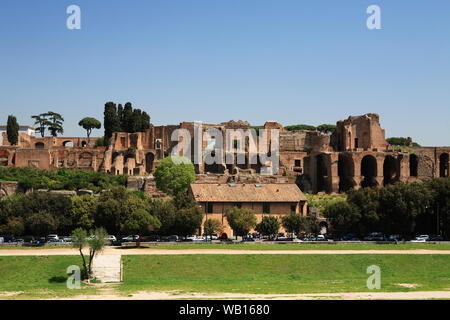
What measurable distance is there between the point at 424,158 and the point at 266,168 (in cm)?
2178

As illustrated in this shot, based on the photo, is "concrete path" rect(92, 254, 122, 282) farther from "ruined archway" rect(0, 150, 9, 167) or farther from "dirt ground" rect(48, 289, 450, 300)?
"ruined archway" rect(0, 150, 9, 167)

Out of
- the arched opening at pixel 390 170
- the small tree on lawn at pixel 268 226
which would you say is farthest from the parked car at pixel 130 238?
the arched opening at pixel 390 170

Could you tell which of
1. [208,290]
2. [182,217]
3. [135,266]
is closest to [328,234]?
[182,217]

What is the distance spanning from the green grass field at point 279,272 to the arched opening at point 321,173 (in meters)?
36.6

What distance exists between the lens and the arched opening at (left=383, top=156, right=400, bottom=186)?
76.1 metres

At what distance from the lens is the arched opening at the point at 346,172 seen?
7588cm

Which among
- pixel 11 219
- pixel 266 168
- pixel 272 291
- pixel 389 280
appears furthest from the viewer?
pixel 266 168

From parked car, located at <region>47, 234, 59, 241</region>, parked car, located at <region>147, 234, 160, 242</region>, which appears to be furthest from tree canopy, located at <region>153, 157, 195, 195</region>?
parked car, located at <region>47, 234, 59, 241</region>

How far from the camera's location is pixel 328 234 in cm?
5631

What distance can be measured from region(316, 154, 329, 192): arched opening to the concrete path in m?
44.1

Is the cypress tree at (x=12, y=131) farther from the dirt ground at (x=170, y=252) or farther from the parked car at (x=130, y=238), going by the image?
the dirt ground at (x=170, y=252)

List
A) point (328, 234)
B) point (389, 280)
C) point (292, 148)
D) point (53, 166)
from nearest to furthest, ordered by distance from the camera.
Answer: point (389, 280) → point (328, 234) → point (53, 166) → point (292, 148)

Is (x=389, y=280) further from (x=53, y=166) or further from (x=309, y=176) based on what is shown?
(x=53, y=166)

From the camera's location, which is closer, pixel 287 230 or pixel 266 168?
pixel 287 230
